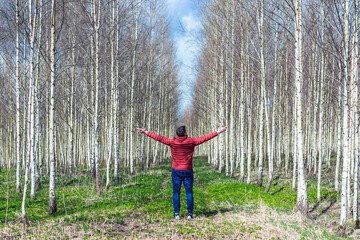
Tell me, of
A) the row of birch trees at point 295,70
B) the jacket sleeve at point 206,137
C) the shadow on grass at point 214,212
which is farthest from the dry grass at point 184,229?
the jacket sleeve at point 206,137

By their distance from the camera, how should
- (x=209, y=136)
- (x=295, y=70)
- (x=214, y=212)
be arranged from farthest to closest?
(x=295, y=70), (x=214, y=212), (x=209, y=136)

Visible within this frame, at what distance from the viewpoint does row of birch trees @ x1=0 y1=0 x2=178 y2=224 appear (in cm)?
870

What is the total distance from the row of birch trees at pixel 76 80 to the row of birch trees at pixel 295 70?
4862mm

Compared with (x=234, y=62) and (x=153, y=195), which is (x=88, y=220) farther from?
(x=234, y=62)

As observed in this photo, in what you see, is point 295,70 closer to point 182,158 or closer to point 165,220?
point 182,158

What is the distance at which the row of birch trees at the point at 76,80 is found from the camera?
8.70m

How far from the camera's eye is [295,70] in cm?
735

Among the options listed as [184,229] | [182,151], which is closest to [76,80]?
[182,151]

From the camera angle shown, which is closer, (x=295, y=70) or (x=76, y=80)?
(x=295, y=70)

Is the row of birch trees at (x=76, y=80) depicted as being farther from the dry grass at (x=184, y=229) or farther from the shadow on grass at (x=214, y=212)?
the shadow on grass at (x=214, y=212)

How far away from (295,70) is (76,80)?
14.2 meters

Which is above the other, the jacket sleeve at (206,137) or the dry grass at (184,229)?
the jacket sleeve at (206,137)

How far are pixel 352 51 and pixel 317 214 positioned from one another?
4705mm

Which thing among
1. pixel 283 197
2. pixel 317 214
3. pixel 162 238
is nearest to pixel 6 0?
pixel 162 238
